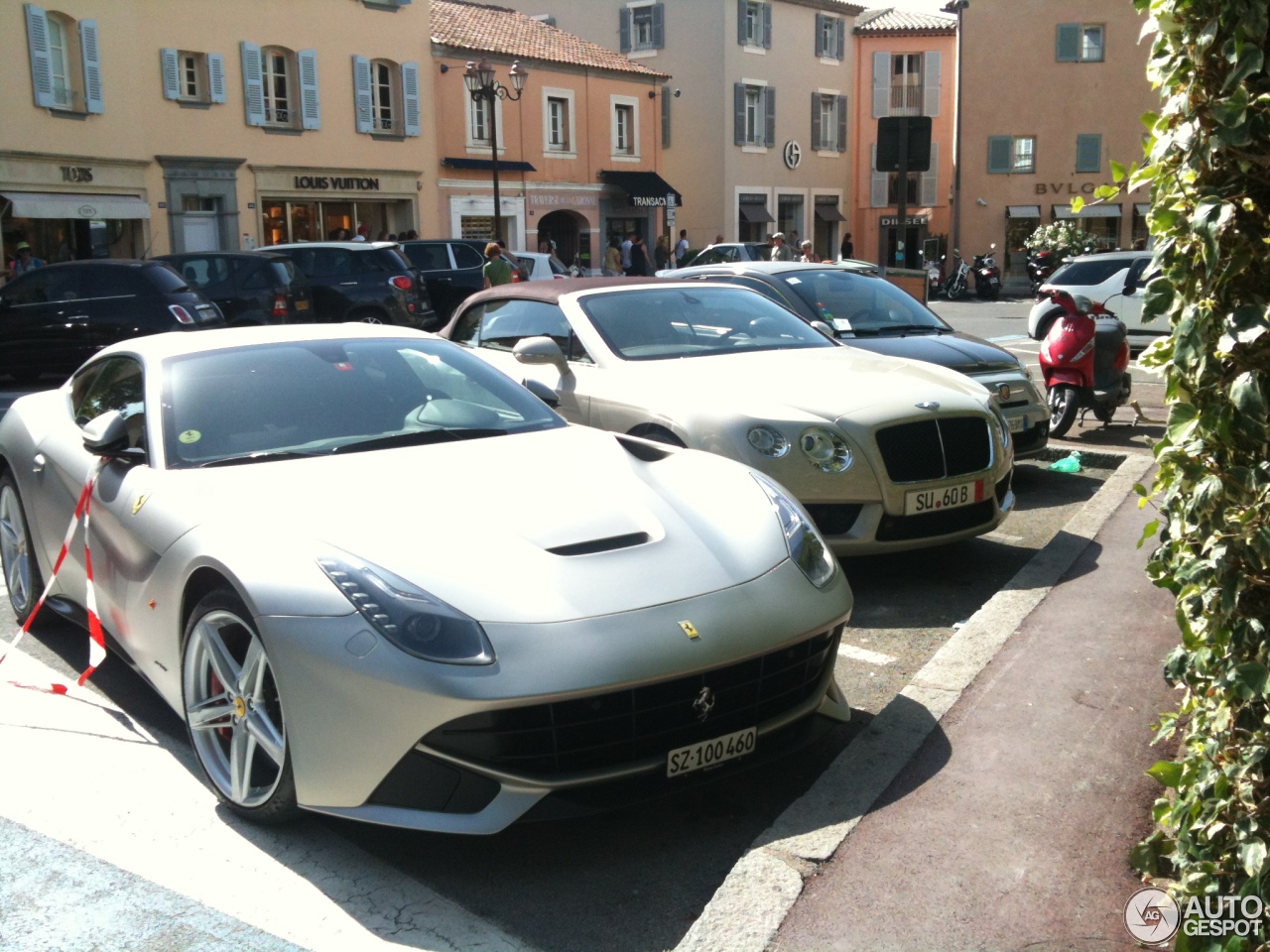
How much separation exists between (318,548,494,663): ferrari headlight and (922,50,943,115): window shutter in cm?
4994

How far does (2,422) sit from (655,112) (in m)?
36.7

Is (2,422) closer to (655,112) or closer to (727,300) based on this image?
(727,300)

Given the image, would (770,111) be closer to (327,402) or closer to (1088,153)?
(1088,153)

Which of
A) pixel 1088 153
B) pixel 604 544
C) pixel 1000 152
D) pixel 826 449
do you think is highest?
pixel 1000 152

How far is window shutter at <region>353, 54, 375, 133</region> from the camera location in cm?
3081

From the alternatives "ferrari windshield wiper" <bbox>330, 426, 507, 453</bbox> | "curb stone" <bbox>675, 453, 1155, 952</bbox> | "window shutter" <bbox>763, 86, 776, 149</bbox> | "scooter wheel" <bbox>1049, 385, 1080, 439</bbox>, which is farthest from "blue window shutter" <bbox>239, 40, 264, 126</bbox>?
"curb stone" <bbox>675, 453, 1155, 952</bbox>

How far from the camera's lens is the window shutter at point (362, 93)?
3081 centimetres

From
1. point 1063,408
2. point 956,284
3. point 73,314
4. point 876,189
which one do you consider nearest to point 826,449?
point 1063,408

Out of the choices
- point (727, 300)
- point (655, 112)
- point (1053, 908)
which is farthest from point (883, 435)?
point (655, 112)

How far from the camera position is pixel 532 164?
118 feet

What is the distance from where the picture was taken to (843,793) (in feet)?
11.9

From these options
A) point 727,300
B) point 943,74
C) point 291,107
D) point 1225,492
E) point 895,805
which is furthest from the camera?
point 943,74

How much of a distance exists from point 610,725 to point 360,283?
16.8m

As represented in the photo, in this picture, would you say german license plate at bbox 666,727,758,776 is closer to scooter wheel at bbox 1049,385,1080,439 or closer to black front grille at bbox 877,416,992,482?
black front grille at bbox 877,416,992,482
